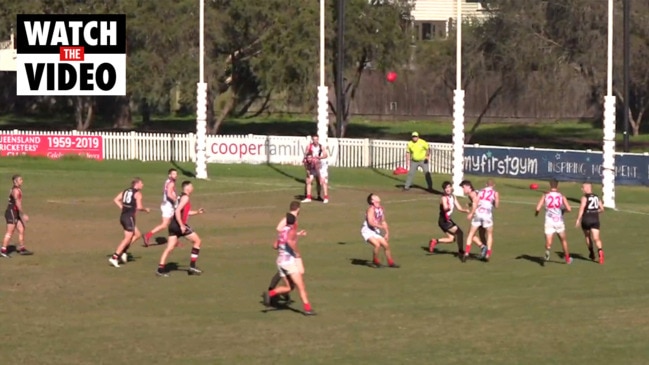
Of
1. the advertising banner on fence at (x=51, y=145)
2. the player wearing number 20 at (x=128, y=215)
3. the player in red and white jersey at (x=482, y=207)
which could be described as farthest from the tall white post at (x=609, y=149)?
the advertising banner on fence at (x=51, y=145)

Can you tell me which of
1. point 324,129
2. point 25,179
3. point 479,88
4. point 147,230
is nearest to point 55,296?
point 147,230

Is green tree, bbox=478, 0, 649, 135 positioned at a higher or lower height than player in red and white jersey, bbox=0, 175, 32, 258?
higher

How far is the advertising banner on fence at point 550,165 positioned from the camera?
45031mm

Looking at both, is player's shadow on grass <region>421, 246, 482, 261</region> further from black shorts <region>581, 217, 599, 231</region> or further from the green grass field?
black shorts <region>581, 217, 599, 231</region>

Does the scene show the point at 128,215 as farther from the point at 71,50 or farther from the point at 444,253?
the point at 71,50

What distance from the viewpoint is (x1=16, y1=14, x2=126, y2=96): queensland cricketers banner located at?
166 ft

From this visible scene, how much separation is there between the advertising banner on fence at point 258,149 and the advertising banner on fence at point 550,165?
6.09 metres

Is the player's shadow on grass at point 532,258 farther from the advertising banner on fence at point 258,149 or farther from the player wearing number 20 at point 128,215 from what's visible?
the advertising banner on fence at point 258,149

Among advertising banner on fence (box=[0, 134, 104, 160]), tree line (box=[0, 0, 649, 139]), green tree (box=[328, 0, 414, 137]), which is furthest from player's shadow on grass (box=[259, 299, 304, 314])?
green tree (box=[328, 0, 414, 137])

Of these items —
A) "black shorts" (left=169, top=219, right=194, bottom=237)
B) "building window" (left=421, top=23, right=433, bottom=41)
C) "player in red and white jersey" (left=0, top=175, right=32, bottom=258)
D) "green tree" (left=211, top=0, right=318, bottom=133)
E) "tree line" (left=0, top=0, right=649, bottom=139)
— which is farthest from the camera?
"building window" (left=421, top=23, right=433, bottom=41)

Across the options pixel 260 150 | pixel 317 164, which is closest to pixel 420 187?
pixel 317 164

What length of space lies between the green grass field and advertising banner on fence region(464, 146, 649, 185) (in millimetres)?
6680

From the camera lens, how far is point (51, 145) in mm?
54375

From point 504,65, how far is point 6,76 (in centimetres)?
3656
